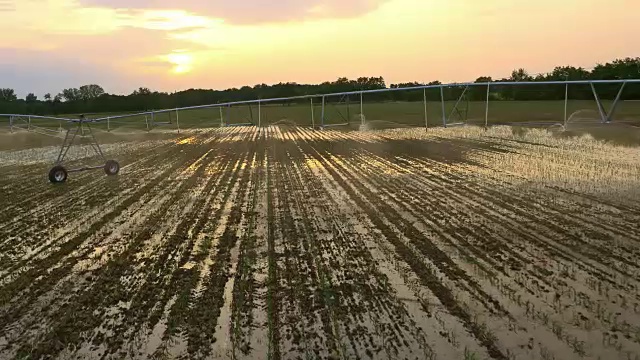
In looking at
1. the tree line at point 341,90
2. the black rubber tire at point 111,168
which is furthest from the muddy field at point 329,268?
the tree line at point 341,90

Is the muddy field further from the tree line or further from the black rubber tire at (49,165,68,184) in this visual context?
the tree line

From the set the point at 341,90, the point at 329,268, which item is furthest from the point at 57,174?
the point at 341,90

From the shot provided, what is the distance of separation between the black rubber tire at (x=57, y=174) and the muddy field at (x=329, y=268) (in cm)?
109

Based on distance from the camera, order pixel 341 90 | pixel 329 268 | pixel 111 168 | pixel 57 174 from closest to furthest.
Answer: pixel 329 268, pixel 57 174, pixel 111 168, pixel 341 90

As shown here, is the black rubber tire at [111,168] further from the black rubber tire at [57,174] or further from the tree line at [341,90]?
the tree line at [341,90]

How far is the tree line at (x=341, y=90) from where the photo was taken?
33.5 m

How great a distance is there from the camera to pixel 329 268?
17.7 feet

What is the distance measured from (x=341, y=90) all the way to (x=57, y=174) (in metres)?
51.9

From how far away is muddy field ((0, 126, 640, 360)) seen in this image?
386 cm

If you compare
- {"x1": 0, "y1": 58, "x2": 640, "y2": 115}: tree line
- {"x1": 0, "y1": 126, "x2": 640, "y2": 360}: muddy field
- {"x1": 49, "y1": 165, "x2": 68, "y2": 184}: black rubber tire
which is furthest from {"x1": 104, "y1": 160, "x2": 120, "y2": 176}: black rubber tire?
{"x1": 0, "y1": 58, "x2": 640, "y2": 115}: tree line

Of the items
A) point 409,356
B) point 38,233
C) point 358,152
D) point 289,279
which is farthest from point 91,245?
point 358,152

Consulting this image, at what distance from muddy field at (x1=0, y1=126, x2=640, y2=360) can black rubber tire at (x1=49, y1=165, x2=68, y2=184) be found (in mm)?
1094

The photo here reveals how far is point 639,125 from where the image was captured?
22.6 metres

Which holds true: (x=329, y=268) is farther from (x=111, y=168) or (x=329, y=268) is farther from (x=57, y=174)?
(x=111, y=168)
